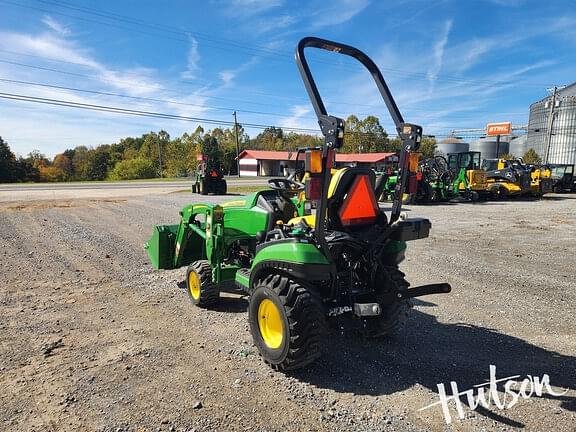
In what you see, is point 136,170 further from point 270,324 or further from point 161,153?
point 270,324

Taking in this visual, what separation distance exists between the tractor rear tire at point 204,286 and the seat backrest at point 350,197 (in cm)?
192

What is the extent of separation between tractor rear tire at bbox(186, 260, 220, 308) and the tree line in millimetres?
43789

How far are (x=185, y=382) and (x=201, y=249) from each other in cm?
275

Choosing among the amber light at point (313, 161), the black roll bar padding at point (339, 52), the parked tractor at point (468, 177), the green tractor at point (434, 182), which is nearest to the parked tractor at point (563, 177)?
the parked tractor at point (468, 177)

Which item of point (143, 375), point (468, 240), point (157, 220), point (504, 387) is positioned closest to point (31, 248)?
point (157, 220)

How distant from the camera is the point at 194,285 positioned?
5.00m

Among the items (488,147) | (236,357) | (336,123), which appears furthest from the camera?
(488,147)

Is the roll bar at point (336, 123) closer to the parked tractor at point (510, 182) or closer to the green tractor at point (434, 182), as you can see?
the green tractor at point (434, 182)

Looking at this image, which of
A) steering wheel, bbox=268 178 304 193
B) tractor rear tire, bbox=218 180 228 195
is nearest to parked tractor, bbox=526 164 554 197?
tractor rear tire, bbox=218 180 228 195

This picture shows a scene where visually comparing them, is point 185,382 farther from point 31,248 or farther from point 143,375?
point 31,248

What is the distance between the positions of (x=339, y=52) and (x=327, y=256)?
1.88 meters

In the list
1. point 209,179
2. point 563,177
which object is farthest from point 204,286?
point 563,177

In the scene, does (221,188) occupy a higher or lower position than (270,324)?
higher

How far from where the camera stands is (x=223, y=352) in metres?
3.75
